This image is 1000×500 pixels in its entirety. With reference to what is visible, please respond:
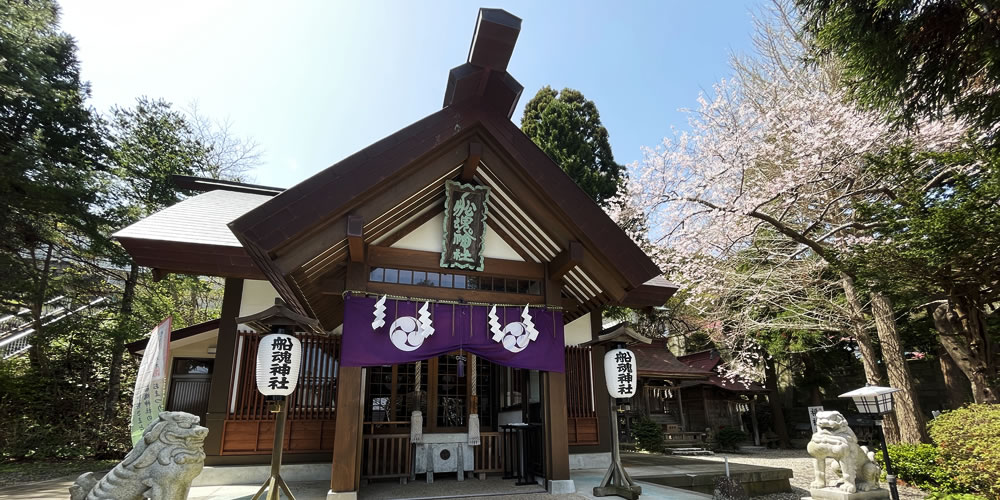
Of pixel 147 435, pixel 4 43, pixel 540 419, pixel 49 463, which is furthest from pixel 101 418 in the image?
pixel 540 419

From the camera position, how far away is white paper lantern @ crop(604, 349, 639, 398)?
6.51m

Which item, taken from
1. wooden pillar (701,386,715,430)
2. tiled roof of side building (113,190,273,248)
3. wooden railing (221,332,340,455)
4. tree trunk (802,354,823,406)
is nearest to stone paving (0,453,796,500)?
wooden railing (221,332,340,455)

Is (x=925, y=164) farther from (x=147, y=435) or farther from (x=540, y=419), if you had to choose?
(x=147, y=435)

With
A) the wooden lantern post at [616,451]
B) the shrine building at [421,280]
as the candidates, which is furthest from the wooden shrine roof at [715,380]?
the wooden lantern post at [616,451]

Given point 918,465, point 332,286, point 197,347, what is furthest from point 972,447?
point 197,347

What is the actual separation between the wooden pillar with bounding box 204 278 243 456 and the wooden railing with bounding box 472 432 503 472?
3947 mm

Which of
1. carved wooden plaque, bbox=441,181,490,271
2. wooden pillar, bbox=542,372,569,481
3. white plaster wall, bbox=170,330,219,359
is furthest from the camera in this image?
white plaster wall, bbox=170,330,219,359

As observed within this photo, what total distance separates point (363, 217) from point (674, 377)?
12692 mm

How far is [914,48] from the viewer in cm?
645

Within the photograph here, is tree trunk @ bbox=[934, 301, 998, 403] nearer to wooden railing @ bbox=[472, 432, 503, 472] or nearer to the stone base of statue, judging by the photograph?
the stone base of statue

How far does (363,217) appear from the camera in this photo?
5.58 meters

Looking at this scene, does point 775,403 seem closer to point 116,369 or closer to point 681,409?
point 681,409

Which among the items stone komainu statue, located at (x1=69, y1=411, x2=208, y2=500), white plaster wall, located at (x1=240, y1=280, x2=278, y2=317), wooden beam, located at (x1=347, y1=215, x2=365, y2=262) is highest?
wooden beam, located at (x1=347, y1=215, x2=365, y2=262)

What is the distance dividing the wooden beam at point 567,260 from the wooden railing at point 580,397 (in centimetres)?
277
